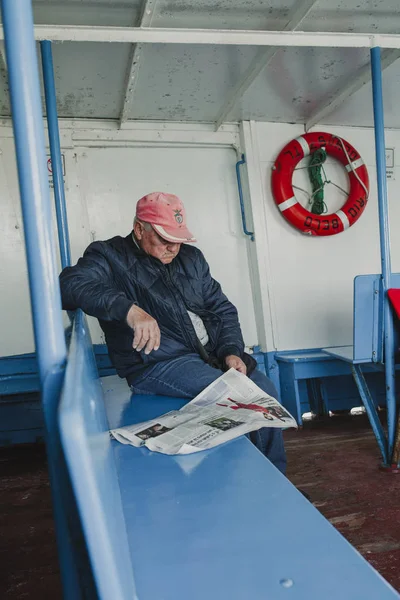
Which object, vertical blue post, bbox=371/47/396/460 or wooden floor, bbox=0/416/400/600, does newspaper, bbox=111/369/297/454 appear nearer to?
wooden floor, bbox=0/416/400/600

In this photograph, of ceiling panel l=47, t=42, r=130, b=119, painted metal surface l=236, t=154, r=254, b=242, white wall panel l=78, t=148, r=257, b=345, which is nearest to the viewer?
ceiling panel l=47, t=42, r=130, b=119

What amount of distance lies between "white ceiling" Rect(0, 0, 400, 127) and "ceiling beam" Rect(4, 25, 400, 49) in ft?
0.35

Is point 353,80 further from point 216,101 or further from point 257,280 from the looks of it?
point 257,280

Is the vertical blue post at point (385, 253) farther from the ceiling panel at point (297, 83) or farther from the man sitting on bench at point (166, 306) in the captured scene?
the man sitting on bench at point (166, 306)

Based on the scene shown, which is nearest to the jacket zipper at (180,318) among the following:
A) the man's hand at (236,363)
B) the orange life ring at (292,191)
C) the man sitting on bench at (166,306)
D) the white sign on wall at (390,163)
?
the man sitting on bench at (166,306)

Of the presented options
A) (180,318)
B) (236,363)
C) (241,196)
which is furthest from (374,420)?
(241,196)

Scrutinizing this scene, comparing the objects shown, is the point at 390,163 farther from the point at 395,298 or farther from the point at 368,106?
the point at 395,298

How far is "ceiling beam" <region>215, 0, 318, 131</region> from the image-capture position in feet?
7.63

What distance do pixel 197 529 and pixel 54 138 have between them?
2122mm

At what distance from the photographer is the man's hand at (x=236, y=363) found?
2.07 m

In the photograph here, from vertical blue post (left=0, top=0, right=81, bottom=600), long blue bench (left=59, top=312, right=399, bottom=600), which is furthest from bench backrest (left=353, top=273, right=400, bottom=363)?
vertical blue post (left=0, top=0, right=81, bottom=600)

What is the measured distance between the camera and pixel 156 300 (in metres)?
2.11

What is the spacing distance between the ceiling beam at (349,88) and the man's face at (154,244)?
1.71m

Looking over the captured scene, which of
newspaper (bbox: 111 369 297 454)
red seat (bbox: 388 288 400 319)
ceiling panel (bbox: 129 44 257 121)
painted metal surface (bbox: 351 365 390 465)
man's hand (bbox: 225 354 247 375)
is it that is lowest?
painted metal surface (bbox: 351 365 390 465)
